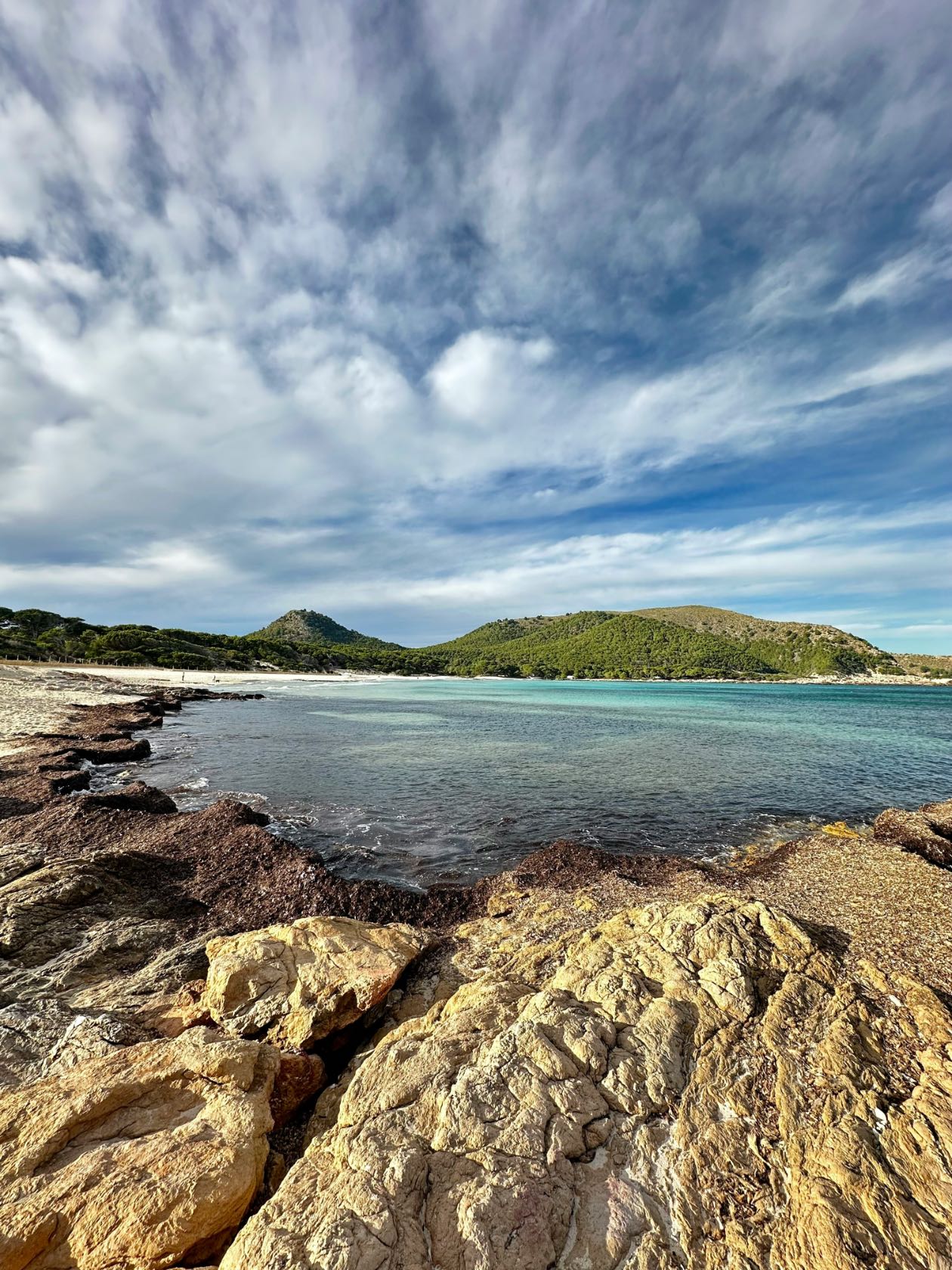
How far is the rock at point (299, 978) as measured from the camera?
600cm

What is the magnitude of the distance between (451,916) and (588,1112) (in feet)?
20.7

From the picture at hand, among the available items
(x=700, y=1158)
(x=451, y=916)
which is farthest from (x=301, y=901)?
(x=700, y=1158)

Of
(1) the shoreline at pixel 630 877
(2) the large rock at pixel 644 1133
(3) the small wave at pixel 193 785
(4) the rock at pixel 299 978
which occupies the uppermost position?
(2) the large rock at pixel 644 1133

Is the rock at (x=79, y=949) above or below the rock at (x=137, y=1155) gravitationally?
below

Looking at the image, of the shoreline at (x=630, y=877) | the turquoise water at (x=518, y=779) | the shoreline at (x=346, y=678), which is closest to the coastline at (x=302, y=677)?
the shoreline at (x=346, y=678)

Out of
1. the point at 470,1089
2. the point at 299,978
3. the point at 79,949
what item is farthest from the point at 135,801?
the point at 470,1089

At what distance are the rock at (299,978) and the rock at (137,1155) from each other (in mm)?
832

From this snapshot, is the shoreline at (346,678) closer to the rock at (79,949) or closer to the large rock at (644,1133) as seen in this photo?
the rock at (79,949)

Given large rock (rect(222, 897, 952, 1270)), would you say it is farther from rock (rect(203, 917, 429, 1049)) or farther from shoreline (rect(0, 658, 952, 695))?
shoreline (rect(0, 658, 952, 695))

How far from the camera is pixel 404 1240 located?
3.30 meters

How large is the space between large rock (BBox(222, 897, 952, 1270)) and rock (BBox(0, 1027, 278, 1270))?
1.97ft

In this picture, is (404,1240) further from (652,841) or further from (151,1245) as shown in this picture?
(652,841)

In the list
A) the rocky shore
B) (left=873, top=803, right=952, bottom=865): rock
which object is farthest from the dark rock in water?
(left=873, top=803, right=952, bottom=865): rock

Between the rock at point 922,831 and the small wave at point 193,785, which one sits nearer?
the rock at point 922,831
